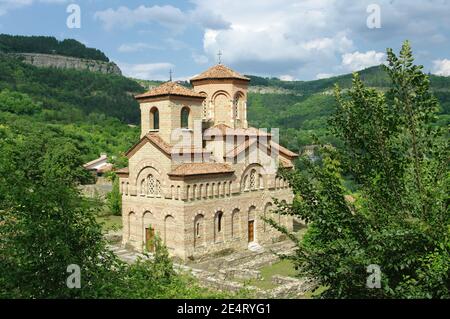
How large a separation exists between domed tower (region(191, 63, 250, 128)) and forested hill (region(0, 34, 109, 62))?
12818 cm

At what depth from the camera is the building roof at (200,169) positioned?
22672 mm

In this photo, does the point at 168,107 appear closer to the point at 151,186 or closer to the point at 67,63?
the point at 151,186

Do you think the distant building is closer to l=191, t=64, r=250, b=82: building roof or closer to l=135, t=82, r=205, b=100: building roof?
l=191, t=64, r=250, b=82: building roof

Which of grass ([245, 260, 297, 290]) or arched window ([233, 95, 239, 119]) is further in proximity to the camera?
arched window ([233, 95, 239, 119])

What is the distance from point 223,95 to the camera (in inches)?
1127

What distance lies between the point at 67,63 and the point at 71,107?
60.3 metres

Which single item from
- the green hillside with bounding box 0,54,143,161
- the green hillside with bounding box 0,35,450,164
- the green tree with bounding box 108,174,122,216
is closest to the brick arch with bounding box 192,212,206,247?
the green tree with bounding box 108,174,122,216

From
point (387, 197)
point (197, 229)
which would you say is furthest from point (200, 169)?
point (387, 197)

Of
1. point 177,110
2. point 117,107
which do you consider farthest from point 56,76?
point 177,110

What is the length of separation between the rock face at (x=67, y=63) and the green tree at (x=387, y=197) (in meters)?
147

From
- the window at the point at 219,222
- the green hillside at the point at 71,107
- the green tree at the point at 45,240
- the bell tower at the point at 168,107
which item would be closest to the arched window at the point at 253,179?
the window at the point at 219,222

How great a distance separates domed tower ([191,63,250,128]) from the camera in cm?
2836

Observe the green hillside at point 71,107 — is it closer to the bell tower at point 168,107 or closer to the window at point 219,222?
the bell tower at point 168,107
